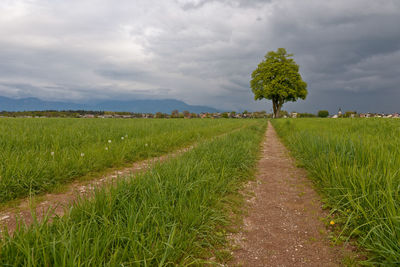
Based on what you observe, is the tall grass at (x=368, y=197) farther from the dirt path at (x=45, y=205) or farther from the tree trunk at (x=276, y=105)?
the tree trunk at (x=276, y=105)

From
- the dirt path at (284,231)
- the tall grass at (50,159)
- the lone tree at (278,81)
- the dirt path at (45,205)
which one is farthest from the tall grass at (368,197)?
the lone tree at (278,81)

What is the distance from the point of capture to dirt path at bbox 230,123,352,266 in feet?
6.16

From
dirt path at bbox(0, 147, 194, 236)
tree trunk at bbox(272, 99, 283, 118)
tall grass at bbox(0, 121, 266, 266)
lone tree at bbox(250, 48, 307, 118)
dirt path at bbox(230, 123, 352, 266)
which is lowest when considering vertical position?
dirt path at bbox(230, 123, 352, 266)

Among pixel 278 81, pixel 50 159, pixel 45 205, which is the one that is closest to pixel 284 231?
pixel 45 205

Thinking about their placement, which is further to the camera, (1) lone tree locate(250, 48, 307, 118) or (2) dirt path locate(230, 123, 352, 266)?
(1) lone tree locate(250, 48, 307, 118)

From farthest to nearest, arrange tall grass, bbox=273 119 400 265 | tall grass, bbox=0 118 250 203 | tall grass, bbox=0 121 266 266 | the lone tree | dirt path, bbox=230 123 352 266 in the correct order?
the lone tree → tall grass, bbox=0 118 250 203 → dirt path, bbox=230 123 352 266 → tall grass, bbox=273 119 400 265 → tall grass, bbox=0 121 266 266

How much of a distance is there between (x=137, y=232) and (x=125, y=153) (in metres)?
4.20

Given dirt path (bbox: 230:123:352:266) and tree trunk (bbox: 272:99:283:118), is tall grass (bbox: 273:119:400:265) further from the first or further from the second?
tree trunk (bbox: 272:99:283:118)

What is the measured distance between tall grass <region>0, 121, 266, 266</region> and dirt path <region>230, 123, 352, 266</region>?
0.34 meters

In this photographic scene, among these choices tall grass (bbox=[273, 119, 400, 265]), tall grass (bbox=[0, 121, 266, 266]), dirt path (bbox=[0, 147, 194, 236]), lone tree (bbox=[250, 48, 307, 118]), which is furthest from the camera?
lone tree (bbox=[250, 48, 307, 118])

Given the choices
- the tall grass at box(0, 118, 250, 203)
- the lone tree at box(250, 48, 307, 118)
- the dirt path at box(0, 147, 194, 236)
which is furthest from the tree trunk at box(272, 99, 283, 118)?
the dirt path at box(0, 147, 194, 236)

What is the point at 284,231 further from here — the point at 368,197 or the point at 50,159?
the point at 50,159

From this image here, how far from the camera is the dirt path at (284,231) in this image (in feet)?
6.16

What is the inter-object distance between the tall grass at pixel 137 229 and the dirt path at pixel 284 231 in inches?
13.3
